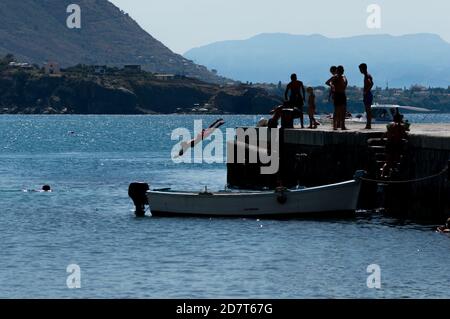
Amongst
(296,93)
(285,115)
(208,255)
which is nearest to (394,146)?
(296,93)

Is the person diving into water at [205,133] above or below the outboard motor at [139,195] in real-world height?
above

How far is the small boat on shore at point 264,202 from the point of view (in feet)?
121

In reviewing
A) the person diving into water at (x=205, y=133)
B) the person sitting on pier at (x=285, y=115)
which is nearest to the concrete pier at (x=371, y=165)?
the person sitting on pier at (x=285, y=115)

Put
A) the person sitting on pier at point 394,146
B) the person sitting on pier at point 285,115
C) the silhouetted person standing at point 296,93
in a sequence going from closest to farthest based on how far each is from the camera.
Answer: the person sitting on pier at point 394,146, the silhouetted person standing at point 296,93, the person sitting on pier at point 285,115

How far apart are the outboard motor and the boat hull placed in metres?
0.94

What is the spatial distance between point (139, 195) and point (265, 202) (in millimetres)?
5469

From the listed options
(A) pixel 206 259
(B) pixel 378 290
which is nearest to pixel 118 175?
(A) pixel 206 259

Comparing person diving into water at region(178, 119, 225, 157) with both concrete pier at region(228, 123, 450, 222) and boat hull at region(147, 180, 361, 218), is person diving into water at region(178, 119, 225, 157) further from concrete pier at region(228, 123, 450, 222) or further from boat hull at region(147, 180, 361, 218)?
boat hull at region(147, 180, 361, 218)

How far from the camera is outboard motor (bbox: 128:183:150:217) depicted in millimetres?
41250

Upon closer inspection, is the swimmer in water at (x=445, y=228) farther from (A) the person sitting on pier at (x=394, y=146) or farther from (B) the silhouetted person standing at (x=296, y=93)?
(B) the silhouetted person standing at (x=296, y=93)

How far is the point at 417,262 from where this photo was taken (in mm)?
29016

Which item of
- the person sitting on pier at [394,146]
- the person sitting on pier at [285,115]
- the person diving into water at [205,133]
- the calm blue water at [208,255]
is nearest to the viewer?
the calm blue water at [208,255]

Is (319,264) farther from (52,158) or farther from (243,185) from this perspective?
(52,158)
